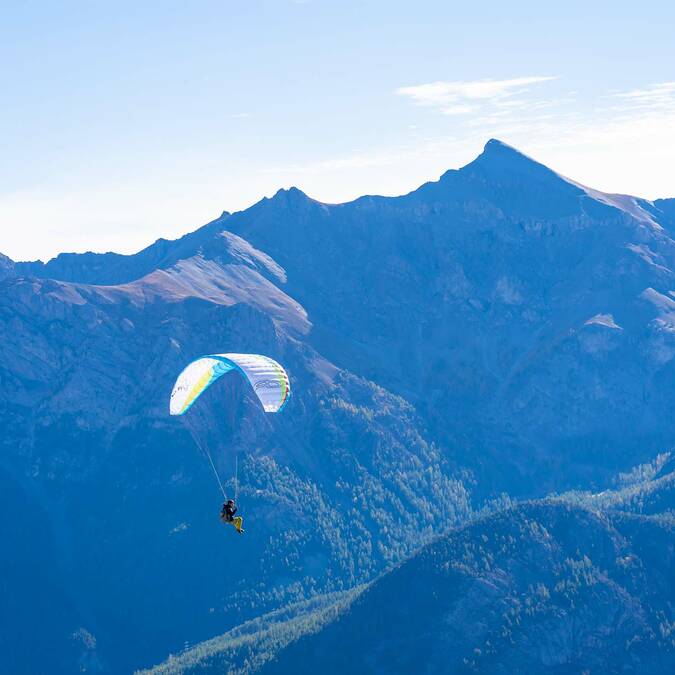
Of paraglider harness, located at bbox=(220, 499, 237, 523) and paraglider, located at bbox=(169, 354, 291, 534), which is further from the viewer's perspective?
paraglider, located at bbox=(169, 354, 291, 534)

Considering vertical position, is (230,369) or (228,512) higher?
(230,369)

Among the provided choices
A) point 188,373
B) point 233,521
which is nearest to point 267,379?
point 188,373

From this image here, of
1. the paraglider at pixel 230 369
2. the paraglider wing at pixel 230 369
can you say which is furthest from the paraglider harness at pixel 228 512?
the paraglider wing at pixel 230 369

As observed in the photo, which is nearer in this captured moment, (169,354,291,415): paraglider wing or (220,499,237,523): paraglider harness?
(220,499,237,523): paraglider harness

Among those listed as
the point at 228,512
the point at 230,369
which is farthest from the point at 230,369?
the point at 228,512

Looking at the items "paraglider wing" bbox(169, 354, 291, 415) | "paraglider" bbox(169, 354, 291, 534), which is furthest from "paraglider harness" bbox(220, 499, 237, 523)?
"paraglider wing" bbox(169, 354, 291, 415)

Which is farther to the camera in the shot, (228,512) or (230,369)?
(230,369)

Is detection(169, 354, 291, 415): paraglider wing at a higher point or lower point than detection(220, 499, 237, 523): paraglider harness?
higher

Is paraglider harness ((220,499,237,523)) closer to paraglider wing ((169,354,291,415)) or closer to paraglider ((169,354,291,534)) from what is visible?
paraglider ((169,354,291,534))

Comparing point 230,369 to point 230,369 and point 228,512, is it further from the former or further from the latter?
point 228,512
